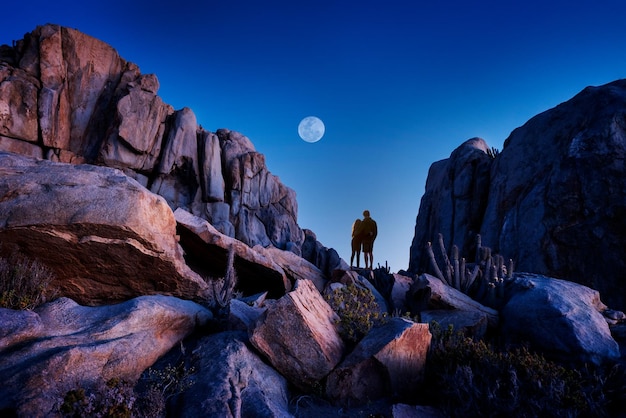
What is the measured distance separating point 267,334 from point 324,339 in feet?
3.51

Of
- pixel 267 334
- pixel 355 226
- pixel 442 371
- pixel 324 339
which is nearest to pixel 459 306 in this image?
pixel 442 371

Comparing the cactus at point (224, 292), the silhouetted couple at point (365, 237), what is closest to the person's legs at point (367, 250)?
the silhouetted couple at point (365, 237)

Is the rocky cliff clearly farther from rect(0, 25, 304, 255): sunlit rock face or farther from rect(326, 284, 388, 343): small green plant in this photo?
rect(0, 25, 304, 255): sunlit rock face

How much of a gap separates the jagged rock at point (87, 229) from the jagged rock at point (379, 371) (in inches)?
210

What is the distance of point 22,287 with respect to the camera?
6.25 meters

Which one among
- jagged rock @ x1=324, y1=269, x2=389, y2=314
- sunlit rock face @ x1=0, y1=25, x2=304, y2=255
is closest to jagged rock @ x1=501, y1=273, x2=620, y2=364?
jagged rock @ x1=324, y1=269, x2=389, y2=314

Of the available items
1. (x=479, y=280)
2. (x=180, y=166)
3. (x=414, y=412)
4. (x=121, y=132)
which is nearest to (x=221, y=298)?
(x=414, y=412)

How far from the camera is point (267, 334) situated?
20.2 ft

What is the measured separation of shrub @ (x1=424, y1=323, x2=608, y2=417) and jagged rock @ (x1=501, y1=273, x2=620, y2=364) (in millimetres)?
851

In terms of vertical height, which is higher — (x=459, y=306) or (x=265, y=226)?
(x=265, y=226)

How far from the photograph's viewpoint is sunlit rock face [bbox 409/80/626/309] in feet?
57.4

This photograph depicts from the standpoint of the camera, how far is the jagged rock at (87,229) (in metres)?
7.38

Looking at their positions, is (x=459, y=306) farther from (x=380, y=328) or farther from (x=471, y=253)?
(x=471, y=253)

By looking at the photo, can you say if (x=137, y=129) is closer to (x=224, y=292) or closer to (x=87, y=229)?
(x=87, y=229)
